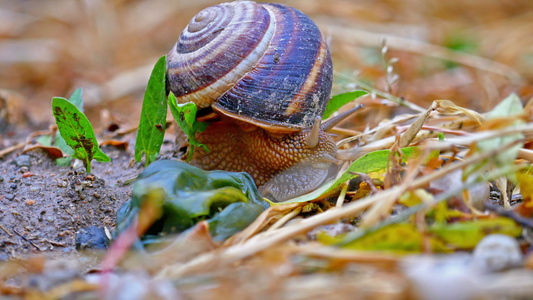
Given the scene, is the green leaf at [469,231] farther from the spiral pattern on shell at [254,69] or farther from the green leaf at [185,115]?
the green leaf at [185,115]

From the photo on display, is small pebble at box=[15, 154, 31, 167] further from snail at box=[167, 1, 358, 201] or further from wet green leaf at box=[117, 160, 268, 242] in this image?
wet green leaf at box=[117, 160, 268, 242]

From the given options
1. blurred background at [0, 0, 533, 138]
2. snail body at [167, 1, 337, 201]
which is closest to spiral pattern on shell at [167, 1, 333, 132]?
snail body at [167, 1, 337, 201]

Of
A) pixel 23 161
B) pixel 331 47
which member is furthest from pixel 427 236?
→ pixel 331 47

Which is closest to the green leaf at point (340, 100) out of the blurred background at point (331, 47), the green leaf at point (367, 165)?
the green leaf at point (367, 165)

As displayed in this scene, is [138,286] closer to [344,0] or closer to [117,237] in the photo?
[117,237]

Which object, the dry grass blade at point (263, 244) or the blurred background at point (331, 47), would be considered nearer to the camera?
the dry grass blade at point (263, 244)
